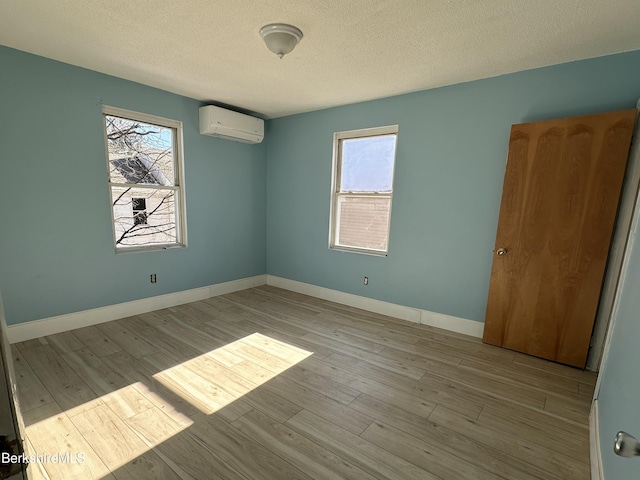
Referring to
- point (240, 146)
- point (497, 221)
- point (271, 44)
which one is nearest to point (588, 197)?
point (497, 221)

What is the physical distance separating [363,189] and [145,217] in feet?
8.67

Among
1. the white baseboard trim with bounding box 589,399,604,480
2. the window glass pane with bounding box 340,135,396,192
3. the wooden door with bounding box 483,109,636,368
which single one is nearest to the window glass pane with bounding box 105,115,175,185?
the window glass pane with bounding box 340,135,396,192

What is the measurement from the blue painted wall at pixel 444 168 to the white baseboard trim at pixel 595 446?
3.96ft

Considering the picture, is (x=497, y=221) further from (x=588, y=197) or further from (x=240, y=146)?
(x=240, y=146)

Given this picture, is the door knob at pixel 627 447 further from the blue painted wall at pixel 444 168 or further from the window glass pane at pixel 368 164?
the window glass pane at pixel 368 164

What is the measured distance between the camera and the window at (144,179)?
121 inches

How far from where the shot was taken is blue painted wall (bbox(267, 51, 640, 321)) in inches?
95.2

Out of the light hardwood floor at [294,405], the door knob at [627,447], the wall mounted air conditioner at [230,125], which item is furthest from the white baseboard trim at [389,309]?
the door knob at [627,447]

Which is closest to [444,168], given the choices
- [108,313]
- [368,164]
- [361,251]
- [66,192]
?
[368,164]

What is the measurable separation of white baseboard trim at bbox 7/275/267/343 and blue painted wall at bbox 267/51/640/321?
4.96ft

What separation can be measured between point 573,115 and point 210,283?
432cm

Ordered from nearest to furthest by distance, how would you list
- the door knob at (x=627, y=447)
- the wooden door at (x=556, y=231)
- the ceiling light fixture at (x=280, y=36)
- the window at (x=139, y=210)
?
1. the door knob at (x=627, y=447)
2. the ceiling light fixture at (x=280, y=36)
3. the wooden door at (x=556, y=231)
4. the window at (x=139, y=210)

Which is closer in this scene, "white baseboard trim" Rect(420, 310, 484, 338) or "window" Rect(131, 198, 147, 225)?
"white baseboard trim" Rect(420, 310, 484, 338)

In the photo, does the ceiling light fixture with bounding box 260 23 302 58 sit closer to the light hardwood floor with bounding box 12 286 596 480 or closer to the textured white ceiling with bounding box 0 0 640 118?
the textured white ceiling with bounding box 0 0 640 118
